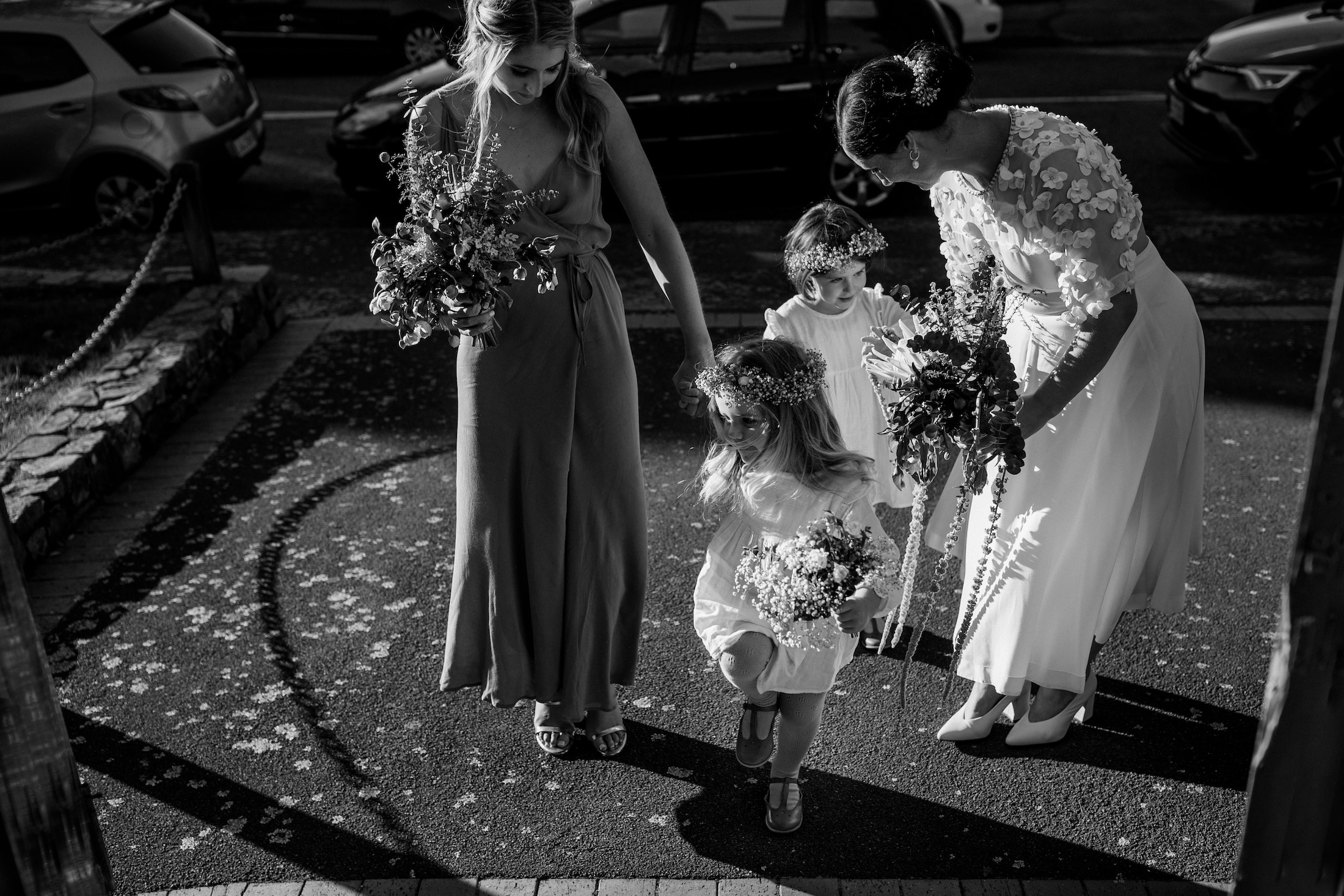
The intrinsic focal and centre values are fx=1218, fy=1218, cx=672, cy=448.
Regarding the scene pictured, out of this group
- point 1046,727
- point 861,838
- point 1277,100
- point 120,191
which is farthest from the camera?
point 120,191

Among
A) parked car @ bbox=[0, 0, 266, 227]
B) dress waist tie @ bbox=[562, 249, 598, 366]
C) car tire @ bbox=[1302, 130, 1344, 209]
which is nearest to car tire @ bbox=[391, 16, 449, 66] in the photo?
parked car @ bbox=[0, 0, 266, 227]

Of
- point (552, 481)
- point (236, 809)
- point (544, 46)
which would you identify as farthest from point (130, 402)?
point (544, 46)

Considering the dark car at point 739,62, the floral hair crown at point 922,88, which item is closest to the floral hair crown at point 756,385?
the floral hair crown at point 922,88

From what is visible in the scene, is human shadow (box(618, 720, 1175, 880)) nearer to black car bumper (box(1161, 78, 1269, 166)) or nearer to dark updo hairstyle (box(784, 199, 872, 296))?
dark updo hairstyle (box(784, 199, 872, 296))

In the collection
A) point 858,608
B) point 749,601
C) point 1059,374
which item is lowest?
point 749,601

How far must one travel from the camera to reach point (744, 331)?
22.6ft

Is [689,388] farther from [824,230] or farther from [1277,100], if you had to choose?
[1277,100]

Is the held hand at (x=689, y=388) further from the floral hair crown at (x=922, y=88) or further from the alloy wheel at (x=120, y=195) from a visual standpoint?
the alloy wheel at (x=120, y=195)

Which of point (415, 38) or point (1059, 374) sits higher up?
point (415, 38)

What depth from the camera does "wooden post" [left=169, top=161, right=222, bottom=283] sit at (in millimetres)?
6973

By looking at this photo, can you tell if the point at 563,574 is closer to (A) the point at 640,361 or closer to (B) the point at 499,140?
(B) the point at 499,140

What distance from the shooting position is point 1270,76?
27.8ft

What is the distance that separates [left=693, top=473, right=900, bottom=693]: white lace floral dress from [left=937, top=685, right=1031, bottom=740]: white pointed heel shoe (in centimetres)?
60

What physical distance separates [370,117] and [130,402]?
4.25 metres
